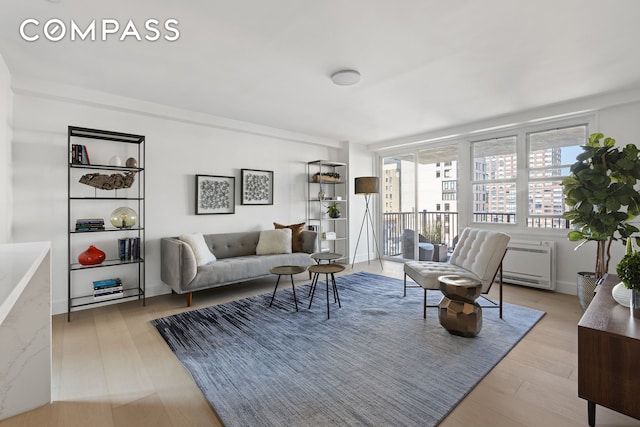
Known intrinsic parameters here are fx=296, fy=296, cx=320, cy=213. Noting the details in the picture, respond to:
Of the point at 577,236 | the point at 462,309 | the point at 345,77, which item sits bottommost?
the point at 462,309

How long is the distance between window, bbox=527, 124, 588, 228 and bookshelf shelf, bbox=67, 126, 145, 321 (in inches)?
207

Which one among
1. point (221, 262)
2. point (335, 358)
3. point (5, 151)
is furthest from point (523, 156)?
point (5, 151)

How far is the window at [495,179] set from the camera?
4523mm

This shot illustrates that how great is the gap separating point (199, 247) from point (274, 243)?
1137 millimetres

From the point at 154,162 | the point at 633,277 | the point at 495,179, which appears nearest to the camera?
the point at 633,277

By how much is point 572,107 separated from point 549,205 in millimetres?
1304

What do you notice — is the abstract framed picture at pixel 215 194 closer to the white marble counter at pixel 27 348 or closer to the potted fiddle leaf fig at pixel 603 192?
the white marble counter at pixel 27 348

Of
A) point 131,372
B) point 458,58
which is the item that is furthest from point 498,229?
point 131,372

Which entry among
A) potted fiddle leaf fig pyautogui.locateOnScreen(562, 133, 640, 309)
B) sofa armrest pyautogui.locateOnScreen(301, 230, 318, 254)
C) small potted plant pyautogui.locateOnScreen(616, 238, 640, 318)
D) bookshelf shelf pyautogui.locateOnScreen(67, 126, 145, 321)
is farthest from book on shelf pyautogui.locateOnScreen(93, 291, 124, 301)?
potted fiddle leaf fig pyautogui.locateOnScreen(562, 133, 640, 309)

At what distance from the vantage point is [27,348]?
173cm

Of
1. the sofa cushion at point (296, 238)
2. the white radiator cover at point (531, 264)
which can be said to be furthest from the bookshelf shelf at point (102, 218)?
the white radiator cover at point (531, 264)

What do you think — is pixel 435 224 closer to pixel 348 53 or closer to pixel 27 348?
pixel 348 53

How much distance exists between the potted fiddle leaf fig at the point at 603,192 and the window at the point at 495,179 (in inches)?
53.7

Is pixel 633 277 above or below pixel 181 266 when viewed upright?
Answer: above
